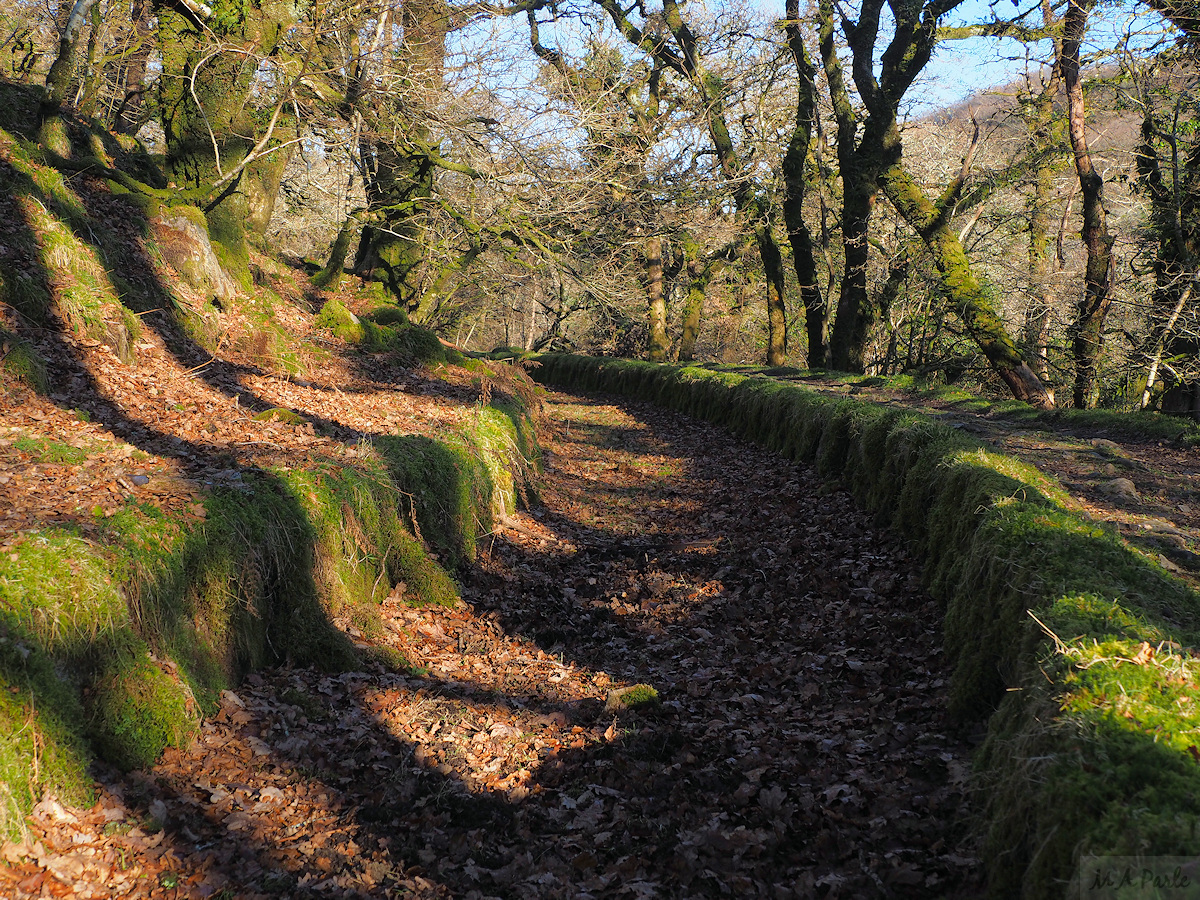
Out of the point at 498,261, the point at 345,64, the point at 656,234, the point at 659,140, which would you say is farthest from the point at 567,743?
the point at 498,261

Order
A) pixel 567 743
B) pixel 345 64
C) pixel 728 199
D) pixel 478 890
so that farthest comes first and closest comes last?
1. pixel 728 199
2. pixel 345 64
3. pixel 567 743
4. pixel 478 890

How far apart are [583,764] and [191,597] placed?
2.40m

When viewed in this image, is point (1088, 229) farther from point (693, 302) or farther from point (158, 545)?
point (693, 302)

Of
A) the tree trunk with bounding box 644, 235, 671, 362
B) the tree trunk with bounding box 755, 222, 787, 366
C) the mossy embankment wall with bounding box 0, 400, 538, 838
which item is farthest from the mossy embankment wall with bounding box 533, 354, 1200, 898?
the tree trunk with bounding box 644, 235, 671, 362

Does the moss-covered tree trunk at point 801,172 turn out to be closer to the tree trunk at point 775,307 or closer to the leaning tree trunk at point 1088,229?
the tree trunk at point 775,307

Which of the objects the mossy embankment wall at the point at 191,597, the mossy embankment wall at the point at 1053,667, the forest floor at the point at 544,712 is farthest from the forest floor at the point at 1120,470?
the mossy embankment wall at the point at 191,597

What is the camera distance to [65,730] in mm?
3033

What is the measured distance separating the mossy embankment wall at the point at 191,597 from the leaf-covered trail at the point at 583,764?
0.60ft

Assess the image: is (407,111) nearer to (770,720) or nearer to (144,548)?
(144,548)

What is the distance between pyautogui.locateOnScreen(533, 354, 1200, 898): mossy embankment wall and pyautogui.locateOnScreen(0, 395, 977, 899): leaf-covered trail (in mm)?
389

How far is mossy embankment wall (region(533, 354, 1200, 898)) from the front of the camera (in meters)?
2.26

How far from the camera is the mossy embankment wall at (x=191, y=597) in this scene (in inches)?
118

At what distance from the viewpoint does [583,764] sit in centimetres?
435

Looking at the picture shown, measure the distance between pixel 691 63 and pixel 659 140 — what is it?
15.0 ft
